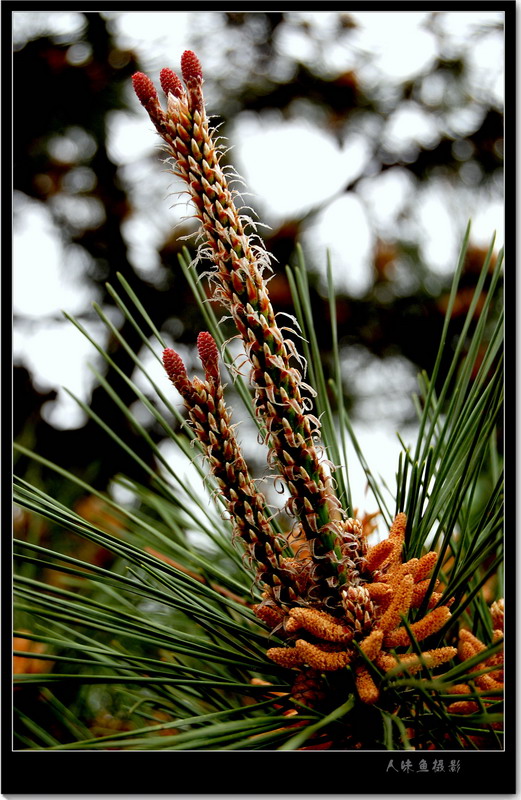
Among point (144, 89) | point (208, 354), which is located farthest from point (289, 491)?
point (144, 89)

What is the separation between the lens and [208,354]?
292 mm

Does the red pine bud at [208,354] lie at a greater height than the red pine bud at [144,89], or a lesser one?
lesser

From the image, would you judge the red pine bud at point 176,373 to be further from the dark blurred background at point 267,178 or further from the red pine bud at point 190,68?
the dark blurred background at point 267,178

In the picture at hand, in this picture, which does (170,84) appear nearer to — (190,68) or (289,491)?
(190,68)

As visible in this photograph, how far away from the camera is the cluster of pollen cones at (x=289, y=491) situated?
283mm

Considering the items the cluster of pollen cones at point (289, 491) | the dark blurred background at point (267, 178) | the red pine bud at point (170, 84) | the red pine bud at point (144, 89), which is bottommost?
the cluster of pollen cones at point (289, 491)

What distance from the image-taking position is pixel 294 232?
0.82 meters

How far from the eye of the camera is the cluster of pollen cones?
0.28m

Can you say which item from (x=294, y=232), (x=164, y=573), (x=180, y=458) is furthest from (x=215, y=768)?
(x=294, y=232)

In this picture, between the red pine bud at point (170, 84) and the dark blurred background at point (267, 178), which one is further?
the dark blurred background at point (267, 178)

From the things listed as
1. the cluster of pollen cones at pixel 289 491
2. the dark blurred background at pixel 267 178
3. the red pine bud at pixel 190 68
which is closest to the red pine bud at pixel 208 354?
the cluster of pollen cones at pixel 289 491

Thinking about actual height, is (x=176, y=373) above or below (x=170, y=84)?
below

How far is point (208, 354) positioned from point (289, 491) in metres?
0.07

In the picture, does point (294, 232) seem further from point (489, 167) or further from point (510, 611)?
point (510, 611)
